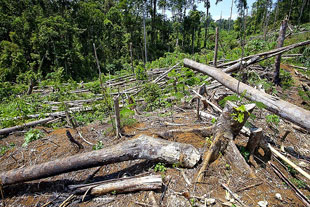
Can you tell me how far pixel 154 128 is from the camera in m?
3.72

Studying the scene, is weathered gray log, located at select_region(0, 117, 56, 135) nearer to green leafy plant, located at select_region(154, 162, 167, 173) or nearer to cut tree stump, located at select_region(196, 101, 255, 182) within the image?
green leafy plant, located at select_region(154, 162, 167, 173)

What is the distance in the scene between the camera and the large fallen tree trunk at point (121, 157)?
2486 mm

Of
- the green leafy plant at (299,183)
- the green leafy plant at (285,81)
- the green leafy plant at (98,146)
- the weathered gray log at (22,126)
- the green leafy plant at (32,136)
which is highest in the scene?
the green leafy plant at (285,81)

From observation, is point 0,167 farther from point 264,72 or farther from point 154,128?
point 264,72

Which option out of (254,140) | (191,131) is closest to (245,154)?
(254,140)

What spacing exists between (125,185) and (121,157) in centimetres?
44

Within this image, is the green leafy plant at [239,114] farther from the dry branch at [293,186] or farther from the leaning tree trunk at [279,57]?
the leaning tree trunk at [279,57]

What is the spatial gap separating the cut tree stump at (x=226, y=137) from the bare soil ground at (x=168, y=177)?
0.37 ft

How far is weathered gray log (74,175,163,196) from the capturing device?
2221mm

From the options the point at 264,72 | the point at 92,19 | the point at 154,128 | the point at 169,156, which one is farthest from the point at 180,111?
the point at 92,19

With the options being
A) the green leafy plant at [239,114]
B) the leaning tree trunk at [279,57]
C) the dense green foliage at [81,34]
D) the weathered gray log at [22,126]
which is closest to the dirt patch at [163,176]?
the green leafy plant at [239,114]

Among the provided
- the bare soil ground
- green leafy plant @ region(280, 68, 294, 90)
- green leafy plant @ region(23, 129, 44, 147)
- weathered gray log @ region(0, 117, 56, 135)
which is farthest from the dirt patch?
green leafy plant @ region(280, 68, 294, 90)

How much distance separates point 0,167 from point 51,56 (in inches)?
719

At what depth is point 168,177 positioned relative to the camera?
7.85 ft
